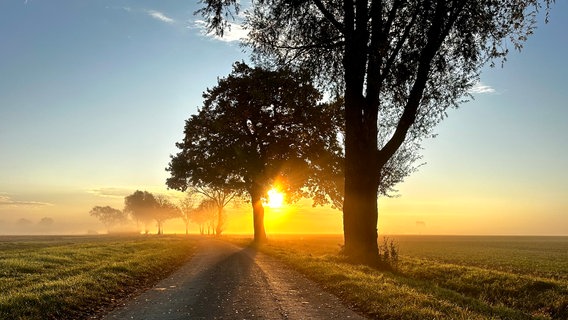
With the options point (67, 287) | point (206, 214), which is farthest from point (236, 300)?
point (206, 214)

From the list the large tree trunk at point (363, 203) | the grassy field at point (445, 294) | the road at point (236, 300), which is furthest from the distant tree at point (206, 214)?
the road at point (236, 300)

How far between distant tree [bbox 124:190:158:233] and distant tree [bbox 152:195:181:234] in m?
1.59

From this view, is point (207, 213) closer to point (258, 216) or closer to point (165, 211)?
point (165, 211)

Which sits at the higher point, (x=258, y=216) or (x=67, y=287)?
(x=258, y=216)

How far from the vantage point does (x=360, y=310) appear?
37.5ft

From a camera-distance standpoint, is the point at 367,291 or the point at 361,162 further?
the point at 361,162

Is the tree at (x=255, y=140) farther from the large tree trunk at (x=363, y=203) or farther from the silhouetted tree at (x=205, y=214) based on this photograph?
the silhouetted tree at (x=205, y=214)

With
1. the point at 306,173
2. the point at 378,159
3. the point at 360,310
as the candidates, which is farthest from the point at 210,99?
the point at 360,310

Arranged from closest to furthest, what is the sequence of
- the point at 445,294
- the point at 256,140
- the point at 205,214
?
the point at 445,294 → the point at 256,140 → the point at 205,214

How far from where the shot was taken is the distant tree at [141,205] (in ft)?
525

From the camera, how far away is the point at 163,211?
155m

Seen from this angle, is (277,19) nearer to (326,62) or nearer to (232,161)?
(326,62)

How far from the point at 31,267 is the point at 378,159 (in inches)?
716

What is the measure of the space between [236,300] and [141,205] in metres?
158
